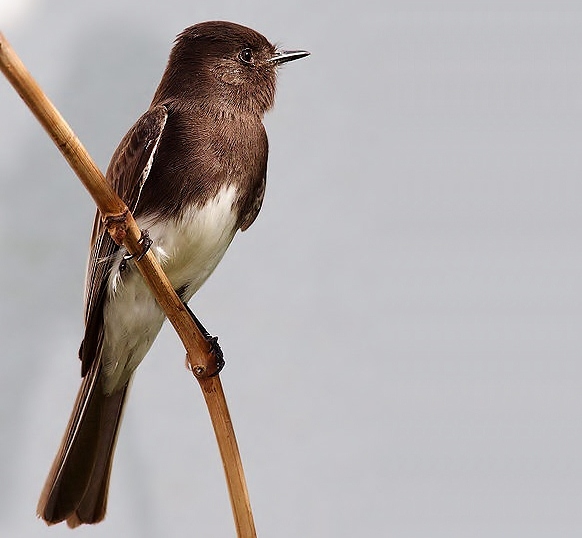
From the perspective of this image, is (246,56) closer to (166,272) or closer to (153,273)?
(166,272)

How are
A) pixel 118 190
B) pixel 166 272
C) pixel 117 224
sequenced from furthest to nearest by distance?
pixel 166 272 < pixel 118 190 < pixel 117 224

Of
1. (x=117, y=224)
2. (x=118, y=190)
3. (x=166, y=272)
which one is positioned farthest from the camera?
(x=166, y=272)

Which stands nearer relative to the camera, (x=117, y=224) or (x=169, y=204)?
(x=117, y=224)

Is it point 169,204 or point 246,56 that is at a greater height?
point 246,56

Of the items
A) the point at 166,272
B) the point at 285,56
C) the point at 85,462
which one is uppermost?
the point at 285,56

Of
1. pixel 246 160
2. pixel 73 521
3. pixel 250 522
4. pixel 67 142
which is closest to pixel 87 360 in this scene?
pixel 73 521

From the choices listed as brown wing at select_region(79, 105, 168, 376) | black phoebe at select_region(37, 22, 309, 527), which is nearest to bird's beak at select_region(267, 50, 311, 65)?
black phoebe at select_region(37, 22, 309, 527)

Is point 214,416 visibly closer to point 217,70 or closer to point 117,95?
point 217,70

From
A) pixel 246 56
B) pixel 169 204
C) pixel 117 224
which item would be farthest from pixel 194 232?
pixel 117 224

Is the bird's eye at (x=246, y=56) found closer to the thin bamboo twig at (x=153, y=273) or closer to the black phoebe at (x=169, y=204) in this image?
the black phoebe at (x=169, y=204)
